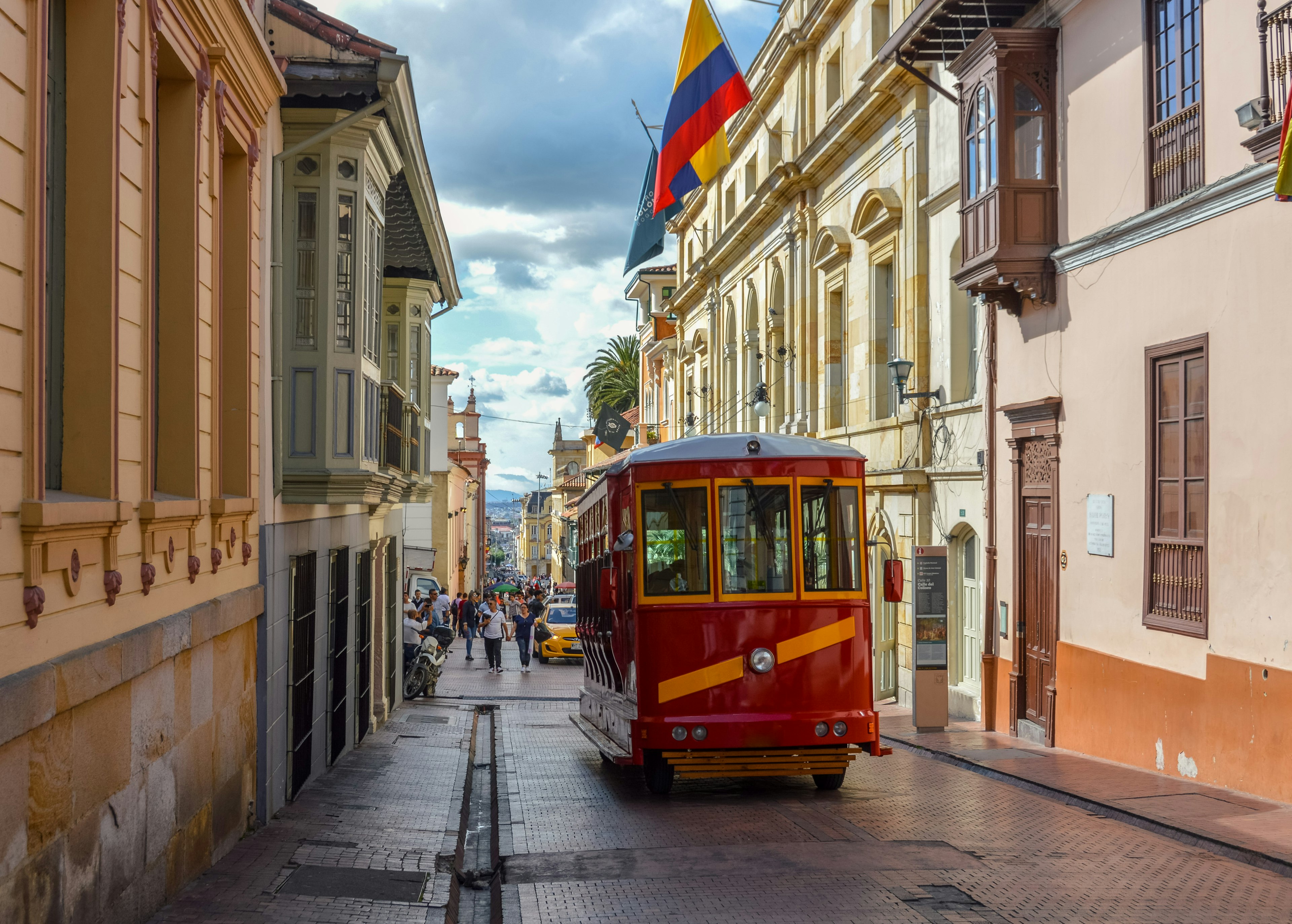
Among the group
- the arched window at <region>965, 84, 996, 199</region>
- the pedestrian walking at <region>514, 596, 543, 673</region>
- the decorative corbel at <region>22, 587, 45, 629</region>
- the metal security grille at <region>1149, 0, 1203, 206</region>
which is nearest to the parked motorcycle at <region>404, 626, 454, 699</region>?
the pedestrian walking at <region>514, 596, 543, 673</region>

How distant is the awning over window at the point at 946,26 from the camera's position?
52.6 feet

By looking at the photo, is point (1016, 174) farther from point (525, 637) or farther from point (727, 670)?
point (525, 637)

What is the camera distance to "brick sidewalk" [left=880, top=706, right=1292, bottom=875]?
8.78m

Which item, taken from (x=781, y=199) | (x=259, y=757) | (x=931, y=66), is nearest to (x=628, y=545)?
(x=259, y=757)

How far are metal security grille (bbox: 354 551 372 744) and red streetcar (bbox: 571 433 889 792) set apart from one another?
6065 mm

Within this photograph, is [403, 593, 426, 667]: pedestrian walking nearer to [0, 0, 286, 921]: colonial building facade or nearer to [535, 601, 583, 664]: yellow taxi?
[535, 601, 583, 664]: yellow taxi

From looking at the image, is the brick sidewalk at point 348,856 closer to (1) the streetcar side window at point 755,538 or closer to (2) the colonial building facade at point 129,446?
(2) the colonial building facade at point 129,446

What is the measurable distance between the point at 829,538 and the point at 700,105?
54.7 ft

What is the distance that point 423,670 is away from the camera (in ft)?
75.8

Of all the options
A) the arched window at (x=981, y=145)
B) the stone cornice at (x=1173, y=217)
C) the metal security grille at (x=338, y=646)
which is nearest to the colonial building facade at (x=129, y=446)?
the metal security grille at (x=338, y=646)

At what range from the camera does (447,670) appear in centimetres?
3144

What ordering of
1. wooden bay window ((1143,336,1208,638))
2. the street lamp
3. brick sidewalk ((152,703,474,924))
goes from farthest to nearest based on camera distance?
the street lamp, wooden bay window ((1143,336,1208,638)), brick sidewalk ((152,703,474,924))

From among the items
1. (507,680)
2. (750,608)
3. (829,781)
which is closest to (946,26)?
(750,608)

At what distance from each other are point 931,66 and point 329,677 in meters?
12.9
